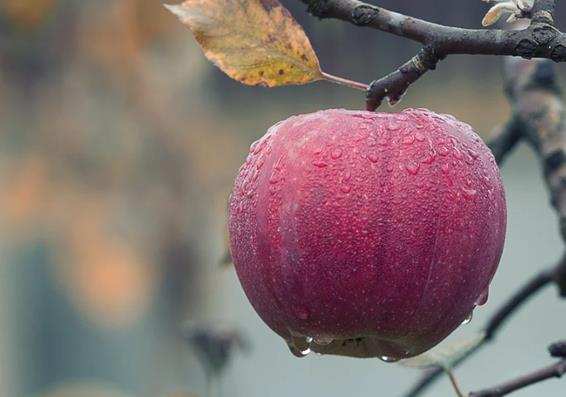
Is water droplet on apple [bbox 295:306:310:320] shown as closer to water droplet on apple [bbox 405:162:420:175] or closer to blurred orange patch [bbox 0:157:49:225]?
water droplet on apple [bbox 405:162:420:175]

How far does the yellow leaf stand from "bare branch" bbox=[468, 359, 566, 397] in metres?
0.23

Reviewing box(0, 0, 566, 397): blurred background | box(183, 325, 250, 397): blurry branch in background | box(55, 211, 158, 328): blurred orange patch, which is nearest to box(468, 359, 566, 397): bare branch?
box(183, 325, 250, 397): blurry branch in background

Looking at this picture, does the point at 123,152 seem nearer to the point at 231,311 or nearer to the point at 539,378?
the point at 231,311

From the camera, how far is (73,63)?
9.16ft

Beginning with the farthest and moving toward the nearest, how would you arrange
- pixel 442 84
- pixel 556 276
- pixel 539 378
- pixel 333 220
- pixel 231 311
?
pixel 231 311
pixel 442 84
pixel 556 276
pixel 539 378
pixel 333 220

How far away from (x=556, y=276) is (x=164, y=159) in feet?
6.72

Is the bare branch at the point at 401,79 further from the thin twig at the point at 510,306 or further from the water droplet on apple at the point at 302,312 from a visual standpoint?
the thin twig at the point at 510,306

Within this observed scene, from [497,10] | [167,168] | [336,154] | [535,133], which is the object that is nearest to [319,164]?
[336,154]

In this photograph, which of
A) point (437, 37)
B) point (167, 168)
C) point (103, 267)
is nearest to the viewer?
point (437, 37)

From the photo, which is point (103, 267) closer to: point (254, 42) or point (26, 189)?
point (26, 189)

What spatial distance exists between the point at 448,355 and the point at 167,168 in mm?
2195

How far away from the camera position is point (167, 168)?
2.92 m

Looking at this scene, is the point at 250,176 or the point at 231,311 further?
the point at 231,311

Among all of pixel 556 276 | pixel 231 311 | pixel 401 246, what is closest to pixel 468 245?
pixel 401 246
